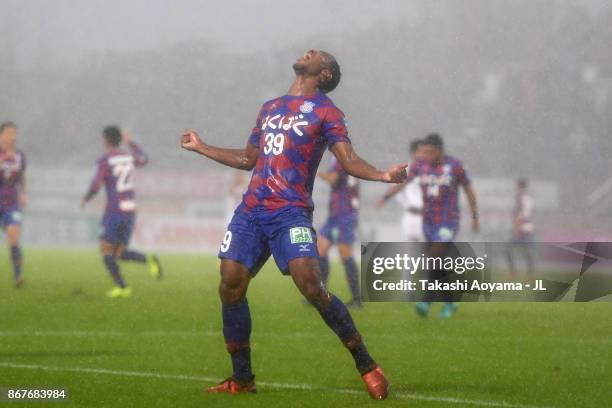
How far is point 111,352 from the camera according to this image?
953 cm

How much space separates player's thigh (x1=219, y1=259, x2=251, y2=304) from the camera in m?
7.24

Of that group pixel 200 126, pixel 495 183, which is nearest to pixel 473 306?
pixel 495 183

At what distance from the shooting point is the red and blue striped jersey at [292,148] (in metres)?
7.32

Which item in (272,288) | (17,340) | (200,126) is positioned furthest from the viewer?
(200,126)

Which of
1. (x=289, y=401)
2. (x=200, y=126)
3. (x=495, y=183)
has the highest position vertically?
(x=200, y=126)

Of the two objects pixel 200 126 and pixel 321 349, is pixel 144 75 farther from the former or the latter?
pixel 321 349

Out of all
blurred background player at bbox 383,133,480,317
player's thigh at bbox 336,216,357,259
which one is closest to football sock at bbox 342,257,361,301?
player's thigh at bbox 336,216,357,259

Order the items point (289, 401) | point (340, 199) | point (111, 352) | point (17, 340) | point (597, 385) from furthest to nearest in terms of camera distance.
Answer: point (340, 199) → point (17, 340) → point (111, 352) → point (597, 385) → point (289, 401)

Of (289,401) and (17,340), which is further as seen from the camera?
(17,340)

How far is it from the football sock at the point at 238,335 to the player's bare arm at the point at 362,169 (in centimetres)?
111

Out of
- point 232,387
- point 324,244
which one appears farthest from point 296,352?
point 324,244

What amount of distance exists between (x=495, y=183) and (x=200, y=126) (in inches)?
432

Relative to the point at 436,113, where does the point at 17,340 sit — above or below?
below

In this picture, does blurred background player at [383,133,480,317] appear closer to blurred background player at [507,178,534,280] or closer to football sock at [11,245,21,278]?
football sock at [11,245,21,278]
